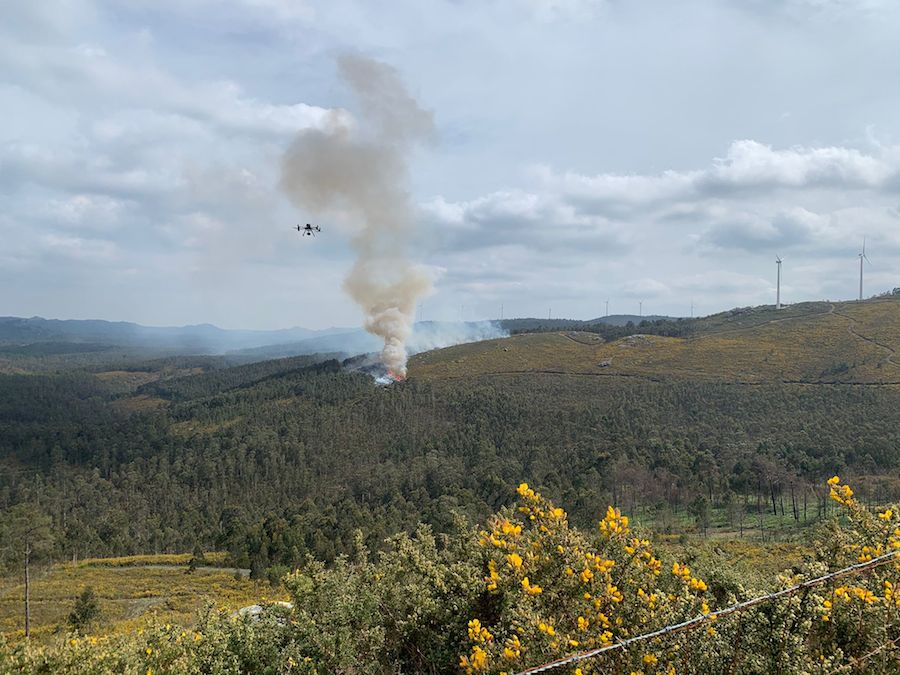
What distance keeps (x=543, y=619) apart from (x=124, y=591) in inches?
2616

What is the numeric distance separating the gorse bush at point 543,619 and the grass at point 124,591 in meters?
26.7

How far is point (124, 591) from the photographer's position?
61125 mm

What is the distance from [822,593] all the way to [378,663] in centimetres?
850

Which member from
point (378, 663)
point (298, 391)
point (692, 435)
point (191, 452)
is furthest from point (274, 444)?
point (378, 663)

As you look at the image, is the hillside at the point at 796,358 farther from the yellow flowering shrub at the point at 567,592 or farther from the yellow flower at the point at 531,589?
the yellow flower at the point at 531,589

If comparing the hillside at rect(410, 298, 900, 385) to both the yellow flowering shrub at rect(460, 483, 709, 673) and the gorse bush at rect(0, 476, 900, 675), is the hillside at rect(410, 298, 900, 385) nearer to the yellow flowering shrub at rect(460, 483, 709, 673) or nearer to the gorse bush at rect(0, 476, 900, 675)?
the gorse bush at rect(0, 476, 900, 675)

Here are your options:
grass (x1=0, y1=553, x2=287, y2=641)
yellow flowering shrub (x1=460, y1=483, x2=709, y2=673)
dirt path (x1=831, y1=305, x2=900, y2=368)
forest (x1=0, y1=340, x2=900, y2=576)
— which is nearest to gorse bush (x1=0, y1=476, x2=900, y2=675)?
yellow flowering shrub (x1=460, y1=483, x2=709, y2=673)

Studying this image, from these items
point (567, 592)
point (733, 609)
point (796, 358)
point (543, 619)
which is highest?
point (733, 609)

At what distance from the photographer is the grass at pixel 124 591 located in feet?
144

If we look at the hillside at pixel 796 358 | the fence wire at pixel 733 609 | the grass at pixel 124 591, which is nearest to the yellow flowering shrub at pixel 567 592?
the fence wire at pixel 733 609

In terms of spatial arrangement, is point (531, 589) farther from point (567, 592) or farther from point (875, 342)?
point (875, 342)

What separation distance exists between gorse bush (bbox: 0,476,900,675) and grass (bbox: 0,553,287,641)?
87.7 feet

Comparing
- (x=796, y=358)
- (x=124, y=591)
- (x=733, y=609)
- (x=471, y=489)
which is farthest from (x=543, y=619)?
(x=796, y=358)

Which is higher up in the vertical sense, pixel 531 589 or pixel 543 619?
pixel 531 589
